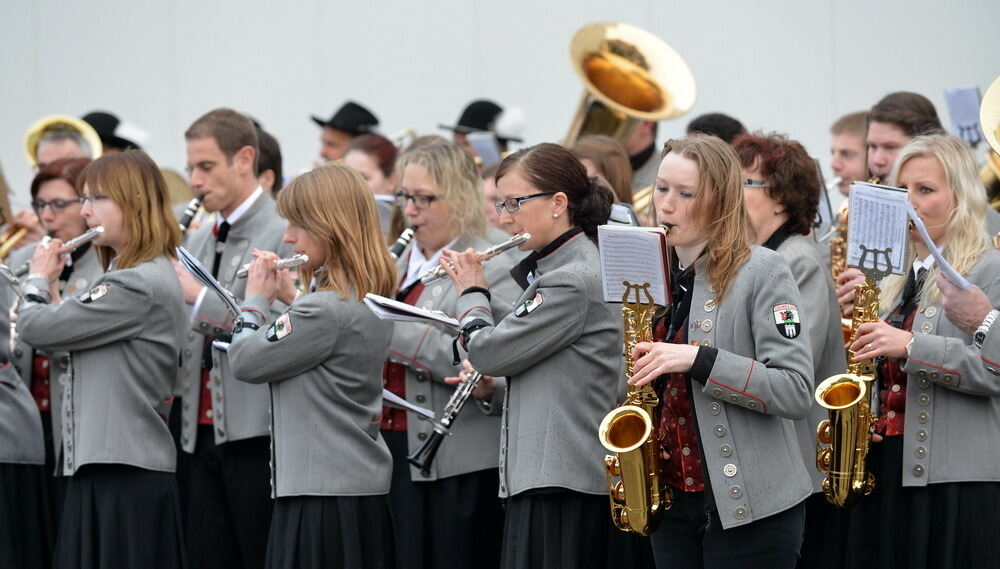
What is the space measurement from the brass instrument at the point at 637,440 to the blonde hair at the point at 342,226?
1.03 metres

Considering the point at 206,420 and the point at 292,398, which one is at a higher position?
the point at 292,398

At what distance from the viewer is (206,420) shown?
215 inches

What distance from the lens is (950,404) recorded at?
4.11 m

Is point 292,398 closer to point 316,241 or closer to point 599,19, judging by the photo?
point 316,241

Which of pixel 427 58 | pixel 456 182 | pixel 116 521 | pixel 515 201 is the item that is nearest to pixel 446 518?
pixel 116 521

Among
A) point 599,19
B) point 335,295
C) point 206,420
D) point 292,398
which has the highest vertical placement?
point 599,19

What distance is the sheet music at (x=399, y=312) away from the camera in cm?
419

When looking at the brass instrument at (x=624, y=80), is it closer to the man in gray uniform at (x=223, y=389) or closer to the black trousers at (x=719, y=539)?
the man in gray uniform at (x=223, y=389)

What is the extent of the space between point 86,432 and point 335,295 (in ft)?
3.53

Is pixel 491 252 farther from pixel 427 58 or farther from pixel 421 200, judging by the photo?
pixel 427 58

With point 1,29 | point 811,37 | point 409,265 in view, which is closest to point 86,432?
point 409,265

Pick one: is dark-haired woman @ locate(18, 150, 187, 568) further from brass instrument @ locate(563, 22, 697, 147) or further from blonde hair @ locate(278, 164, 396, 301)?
brass instrument @ locate(563, 22, 697, 147)

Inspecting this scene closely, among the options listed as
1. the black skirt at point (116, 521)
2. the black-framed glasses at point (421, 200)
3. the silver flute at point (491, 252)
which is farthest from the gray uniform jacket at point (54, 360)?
the silver flute at point (491, 252)

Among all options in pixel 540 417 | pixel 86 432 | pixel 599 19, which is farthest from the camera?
pixel 599 19
